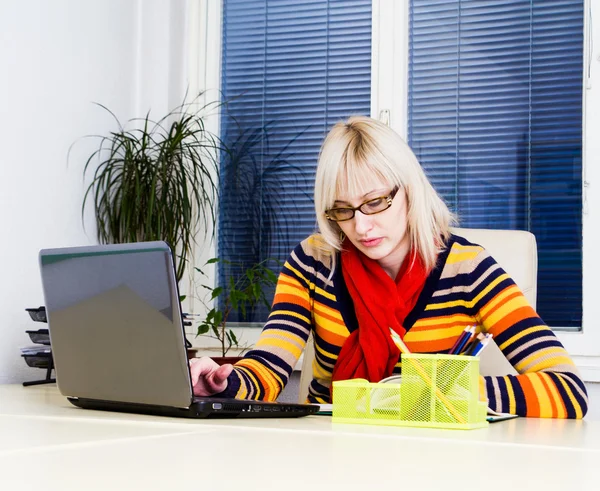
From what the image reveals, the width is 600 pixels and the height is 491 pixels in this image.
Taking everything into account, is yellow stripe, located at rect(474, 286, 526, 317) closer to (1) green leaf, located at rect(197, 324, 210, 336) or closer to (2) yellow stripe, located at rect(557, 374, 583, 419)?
(2) yellow stripe, located at rect(557, 374, 583, 419)

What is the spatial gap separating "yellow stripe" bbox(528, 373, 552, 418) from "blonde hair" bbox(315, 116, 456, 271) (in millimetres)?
403

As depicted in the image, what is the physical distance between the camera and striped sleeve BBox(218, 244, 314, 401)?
154 centimetres

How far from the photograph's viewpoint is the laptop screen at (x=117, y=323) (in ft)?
3.50

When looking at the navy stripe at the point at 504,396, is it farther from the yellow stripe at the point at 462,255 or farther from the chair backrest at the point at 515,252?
the chair backrest at the point at 515,252

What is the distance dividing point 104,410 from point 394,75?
6.64 feet

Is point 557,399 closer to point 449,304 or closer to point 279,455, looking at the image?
point 449,304

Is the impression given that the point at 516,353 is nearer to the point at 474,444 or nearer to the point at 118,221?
the point at 474,444

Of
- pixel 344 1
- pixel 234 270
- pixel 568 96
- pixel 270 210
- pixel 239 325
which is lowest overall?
pixel 239 325

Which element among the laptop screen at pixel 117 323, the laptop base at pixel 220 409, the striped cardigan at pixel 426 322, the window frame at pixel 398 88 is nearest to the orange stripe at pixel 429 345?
the striped cardigan at pixel 426 322

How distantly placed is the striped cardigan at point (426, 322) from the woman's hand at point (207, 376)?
0.15 feet

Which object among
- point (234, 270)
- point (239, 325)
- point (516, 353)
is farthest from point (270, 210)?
point (516, 353)

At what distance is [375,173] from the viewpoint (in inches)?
65.2

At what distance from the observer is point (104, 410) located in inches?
48.7

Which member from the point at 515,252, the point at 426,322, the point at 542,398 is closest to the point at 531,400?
the point at 542,398
